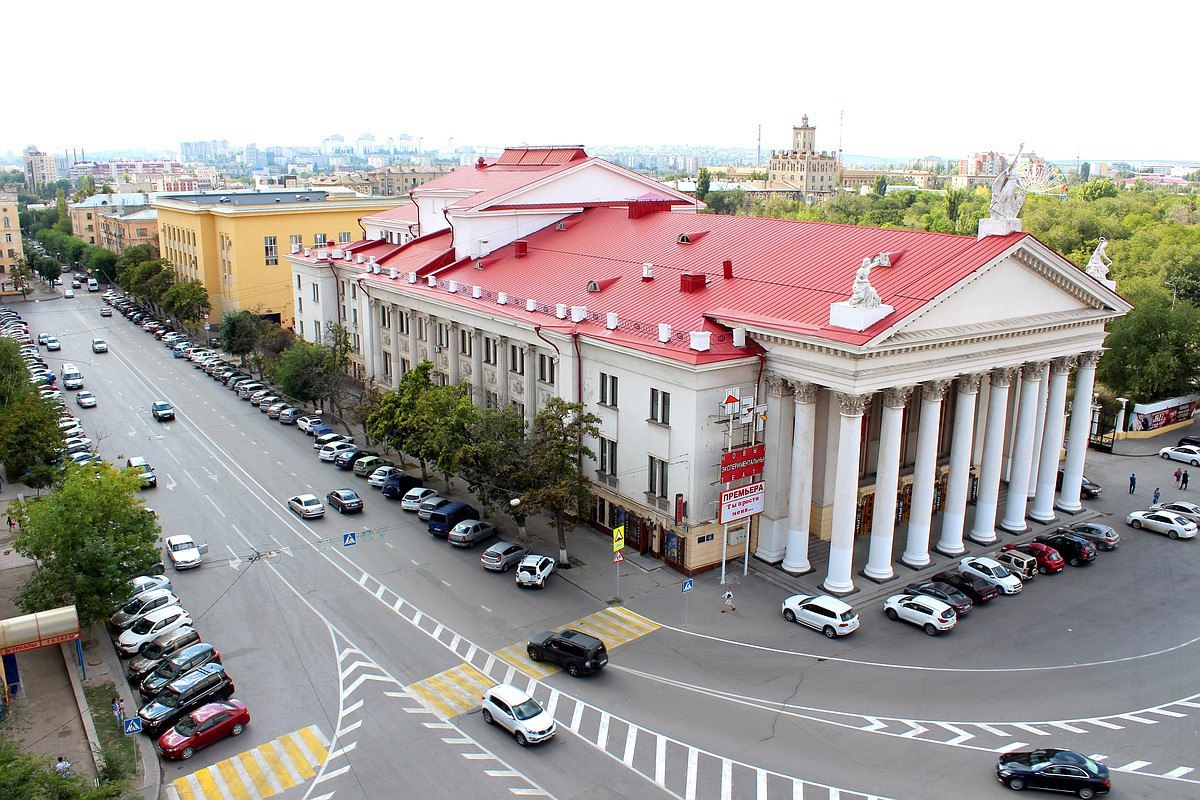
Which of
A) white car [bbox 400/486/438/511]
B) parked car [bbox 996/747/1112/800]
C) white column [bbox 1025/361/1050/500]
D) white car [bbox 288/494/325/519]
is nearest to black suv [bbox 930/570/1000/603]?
white column [bbox 1025/361/1050/500]

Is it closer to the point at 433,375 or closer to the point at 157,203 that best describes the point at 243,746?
the point at 433,375

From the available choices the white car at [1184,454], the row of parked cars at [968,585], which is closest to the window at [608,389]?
the row of parked cars at [968,585]

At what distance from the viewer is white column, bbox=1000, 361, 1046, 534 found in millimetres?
47094

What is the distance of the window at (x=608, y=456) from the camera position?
48500 millimetres

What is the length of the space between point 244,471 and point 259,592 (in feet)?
65.2

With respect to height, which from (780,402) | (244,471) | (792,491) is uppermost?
(780,402)

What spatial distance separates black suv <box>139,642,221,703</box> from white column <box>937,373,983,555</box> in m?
34.3

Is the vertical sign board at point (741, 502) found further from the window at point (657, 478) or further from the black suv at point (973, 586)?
the black suv at point (973, 586)

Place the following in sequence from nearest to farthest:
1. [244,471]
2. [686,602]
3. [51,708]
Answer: [51,708] < [686,602] < [244,471]

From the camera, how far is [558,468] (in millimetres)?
43375

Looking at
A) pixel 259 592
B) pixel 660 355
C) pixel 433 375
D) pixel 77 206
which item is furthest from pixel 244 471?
pixel 77 206

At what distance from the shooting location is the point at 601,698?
33406 mm

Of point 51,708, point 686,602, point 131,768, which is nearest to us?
point 131,768

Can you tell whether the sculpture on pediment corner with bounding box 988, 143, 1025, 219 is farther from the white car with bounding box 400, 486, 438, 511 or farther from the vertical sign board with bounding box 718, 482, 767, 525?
the white car with bounding box 400, 486, 438, 511
